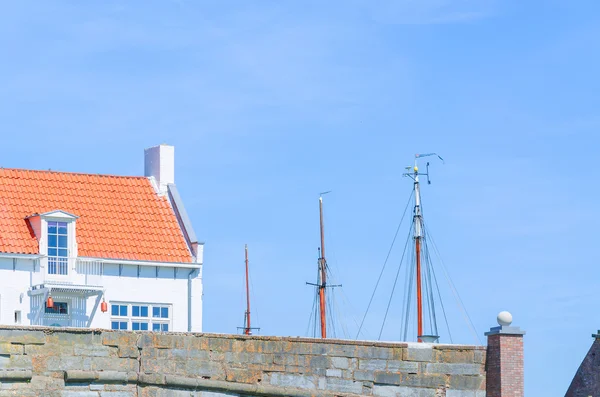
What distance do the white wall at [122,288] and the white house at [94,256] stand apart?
0.03 meters

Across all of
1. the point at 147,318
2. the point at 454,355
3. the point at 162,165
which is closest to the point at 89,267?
the point at 147,318

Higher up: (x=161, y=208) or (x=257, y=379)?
(x=161, y=208)

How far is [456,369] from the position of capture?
1076 inches

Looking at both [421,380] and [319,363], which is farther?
[319,363]

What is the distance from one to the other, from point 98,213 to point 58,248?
216 centimetres

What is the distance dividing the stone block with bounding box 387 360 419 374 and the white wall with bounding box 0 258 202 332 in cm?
1865

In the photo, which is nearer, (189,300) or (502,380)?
(502,380)

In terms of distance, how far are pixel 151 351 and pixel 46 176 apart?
67.8 feet

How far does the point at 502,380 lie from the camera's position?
26.9m

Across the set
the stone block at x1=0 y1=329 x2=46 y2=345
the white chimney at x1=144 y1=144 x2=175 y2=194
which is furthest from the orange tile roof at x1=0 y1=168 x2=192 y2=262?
the stone block at x1=0 y1=329 x2=46 y2=345

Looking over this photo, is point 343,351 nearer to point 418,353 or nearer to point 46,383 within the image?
point 418,353

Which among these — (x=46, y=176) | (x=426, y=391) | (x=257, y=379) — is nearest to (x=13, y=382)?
(x=257, y=379)

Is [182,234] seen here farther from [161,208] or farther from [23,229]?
[23,229]

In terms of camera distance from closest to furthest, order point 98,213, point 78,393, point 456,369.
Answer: point 78,393
point 456,369
point 98,213
